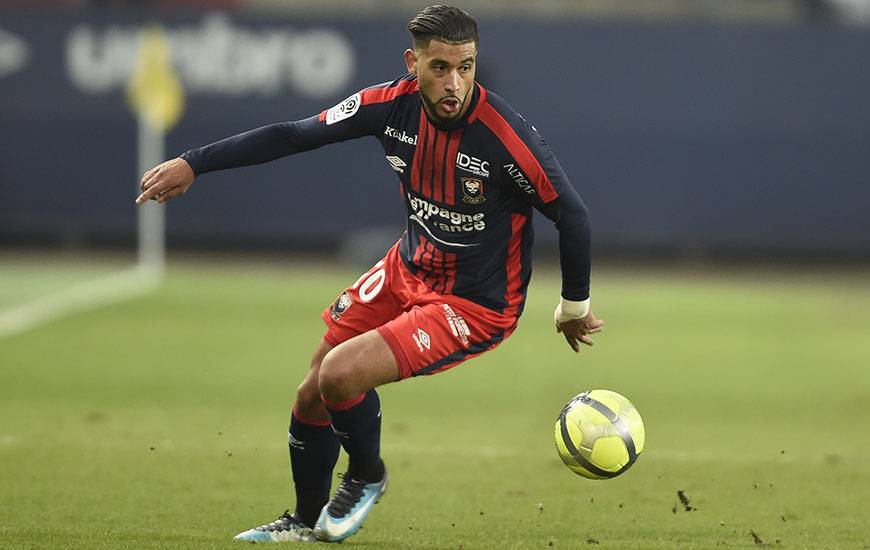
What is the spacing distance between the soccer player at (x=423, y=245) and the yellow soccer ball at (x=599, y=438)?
36cm

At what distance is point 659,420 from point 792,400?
1.79 metres

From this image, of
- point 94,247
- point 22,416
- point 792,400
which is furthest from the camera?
point 94,247

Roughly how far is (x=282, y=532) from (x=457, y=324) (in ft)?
4.04

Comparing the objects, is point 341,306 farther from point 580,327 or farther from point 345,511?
point 580,327

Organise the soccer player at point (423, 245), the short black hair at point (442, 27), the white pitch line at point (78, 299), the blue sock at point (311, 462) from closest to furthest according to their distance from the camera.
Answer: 1. the short black hair at point (442, 27)
2. the soccer player at point (423, 245)
3. the blue sock at point (311, 462)
4. the white pitch line at point (78, 299)

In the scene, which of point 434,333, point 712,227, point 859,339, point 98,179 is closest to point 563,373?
point 859,339

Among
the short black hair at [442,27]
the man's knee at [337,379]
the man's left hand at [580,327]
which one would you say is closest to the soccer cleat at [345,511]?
the man's knee at [337,379]

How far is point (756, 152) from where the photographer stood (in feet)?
79.8

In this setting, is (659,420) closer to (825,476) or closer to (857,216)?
(825,476)

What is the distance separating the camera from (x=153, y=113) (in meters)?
21.3

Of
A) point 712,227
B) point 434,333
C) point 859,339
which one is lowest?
point 712,227

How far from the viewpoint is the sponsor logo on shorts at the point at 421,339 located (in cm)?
588

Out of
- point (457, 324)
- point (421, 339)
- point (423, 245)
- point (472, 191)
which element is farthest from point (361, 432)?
point (472, 191)

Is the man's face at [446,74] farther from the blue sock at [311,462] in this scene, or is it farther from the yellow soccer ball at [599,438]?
the blue sock at [311,462]
